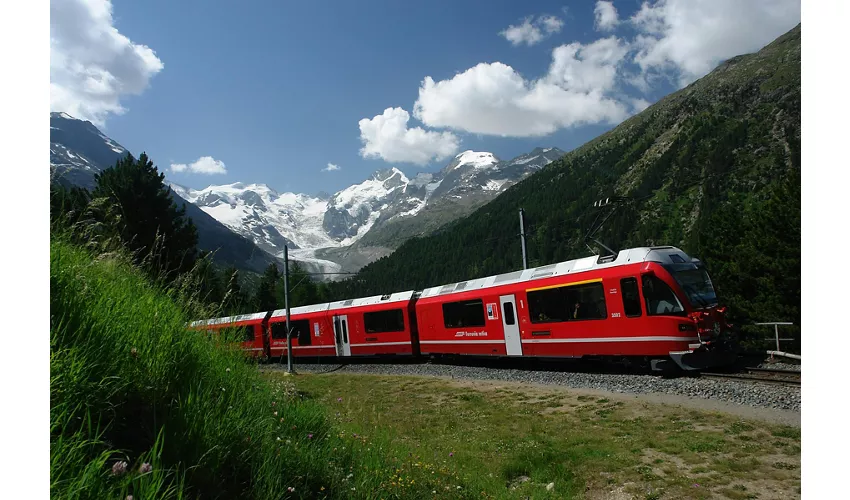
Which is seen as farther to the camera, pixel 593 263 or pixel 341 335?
pixel 341 335

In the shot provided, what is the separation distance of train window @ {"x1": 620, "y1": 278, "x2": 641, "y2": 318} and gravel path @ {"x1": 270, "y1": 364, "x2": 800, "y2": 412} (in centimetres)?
182

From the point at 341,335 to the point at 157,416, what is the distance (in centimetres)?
2382

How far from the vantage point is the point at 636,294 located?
12938 millimetres

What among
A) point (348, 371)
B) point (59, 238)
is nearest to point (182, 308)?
point (59, 238)

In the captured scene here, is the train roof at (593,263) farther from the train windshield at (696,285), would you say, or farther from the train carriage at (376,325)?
the train carriage at (376,325)

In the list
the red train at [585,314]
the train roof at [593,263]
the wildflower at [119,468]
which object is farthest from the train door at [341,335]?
the wildflower at [119,468]

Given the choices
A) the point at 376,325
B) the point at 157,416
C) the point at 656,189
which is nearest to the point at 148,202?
the point at 376,325

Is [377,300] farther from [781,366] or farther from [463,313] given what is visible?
[781,366]

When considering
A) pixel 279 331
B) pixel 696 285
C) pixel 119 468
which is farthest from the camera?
pixel 279 331

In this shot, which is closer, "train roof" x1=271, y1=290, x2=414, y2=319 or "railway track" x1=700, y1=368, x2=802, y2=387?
"railway track" x1=700, y1=368, x2=802, y2=387

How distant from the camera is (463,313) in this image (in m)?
19.4

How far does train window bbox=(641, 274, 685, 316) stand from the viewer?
12.5 m

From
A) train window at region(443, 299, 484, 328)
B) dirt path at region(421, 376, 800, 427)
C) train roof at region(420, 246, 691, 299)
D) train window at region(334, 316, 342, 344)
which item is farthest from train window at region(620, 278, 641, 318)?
train window at region(334, 316, 342, 344)

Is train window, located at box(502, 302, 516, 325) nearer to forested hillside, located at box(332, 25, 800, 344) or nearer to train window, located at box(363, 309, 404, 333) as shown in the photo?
train window, located at box(363, 309, 404, 333)
